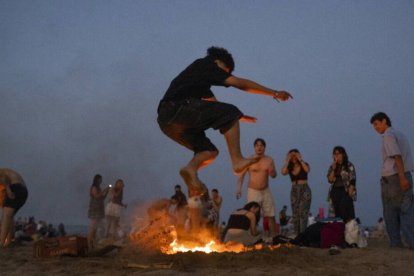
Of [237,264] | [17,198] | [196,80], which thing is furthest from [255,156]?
[17,198]

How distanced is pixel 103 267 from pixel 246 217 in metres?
3.11

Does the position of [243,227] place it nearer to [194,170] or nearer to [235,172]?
[235,172]

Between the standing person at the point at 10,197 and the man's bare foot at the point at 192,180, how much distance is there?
4.83 meters

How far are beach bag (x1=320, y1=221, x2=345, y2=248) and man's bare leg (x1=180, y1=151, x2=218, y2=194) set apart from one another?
3.05 meters

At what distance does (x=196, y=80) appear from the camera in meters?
4.39

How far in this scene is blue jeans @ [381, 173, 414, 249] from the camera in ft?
21.1

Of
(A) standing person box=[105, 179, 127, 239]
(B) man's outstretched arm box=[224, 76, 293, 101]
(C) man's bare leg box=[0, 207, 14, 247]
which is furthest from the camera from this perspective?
(A) standing person box=[105, 179, 127, 239]

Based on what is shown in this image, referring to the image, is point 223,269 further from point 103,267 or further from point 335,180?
point 335,180

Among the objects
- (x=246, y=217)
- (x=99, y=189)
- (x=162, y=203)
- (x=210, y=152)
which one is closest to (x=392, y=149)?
(x=246, y=217)

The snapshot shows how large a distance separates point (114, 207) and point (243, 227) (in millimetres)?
4877

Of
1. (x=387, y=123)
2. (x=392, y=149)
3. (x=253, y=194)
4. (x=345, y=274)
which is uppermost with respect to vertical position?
(x=387, y=123)

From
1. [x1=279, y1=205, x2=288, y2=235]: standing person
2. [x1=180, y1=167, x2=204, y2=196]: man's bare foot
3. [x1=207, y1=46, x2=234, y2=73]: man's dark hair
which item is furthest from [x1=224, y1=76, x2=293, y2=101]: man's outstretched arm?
[x1=279, y1=205, x2=288, y2=235]: standing person

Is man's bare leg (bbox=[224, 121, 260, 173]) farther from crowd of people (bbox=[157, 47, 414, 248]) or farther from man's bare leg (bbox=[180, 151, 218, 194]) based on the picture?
man's bare leg (bbox=[180, 151, 218, 194])

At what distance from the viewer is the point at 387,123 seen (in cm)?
682
